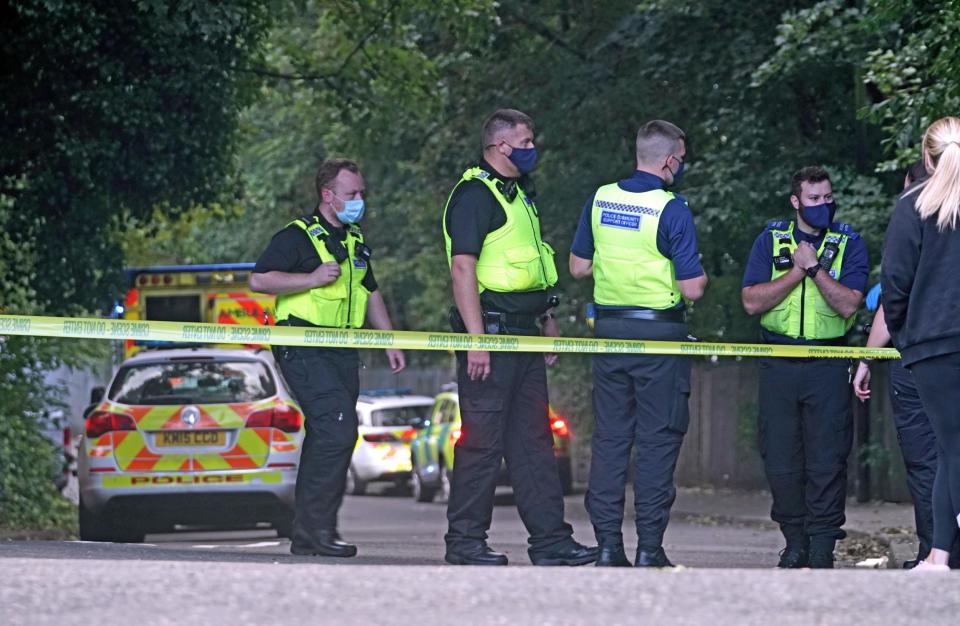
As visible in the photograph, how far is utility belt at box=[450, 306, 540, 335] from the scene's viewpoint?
28.3ft

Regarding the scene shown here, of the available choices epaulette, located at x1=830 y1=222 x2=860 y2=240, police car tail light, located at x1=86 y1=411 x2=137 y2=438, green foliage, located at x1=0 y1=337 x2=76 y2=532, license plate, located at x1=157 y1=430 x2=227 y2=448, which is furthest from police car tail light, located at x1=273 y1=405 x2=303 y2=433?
epaulette, located at x1=830 y1=222 x2=860 y2=240

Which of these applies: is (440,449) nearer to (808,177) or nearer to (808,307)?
(808,307)

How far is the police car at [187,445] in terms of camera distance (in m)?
13.2

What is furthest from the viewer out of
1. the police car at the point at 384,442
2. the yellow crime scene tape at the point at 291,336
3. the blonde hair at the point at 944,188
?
the police car at the point at 384,442

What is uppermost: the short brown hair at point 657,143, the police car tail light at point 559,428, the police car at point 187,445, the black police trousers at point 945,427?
the short brown hair at point 657,143

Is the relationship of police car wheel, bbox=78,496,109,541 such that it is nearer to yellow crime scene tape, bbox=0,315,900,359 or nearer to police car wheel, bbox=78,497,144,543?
police car wheel, bbox=78,497,144,543

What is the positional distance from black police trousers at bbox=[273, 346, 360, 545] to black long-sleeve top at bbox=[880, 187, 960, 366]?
120 inches

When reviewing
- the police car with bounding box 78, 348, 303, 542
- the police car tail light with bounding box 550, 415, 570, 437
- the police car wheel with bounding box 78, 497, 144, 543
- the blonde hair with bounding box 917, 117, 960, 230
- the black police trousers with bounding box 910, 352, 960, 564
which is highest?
the blonde hair with bounding box 917, 117, 960, 230

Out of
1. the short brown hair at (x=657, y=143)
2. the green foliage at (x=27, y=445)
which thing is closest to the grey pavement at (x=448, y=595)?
the short brown hair at (x=657, y=143)

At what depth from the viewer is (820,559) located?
902cm

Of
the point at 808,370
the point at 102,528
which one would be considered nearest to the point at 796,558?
the point at 808,370

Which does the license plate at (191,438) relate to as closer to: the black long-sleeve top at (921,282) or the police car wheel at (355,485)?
the black long-sleeve top at (921,282)

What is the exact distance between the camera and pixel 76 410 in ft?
124

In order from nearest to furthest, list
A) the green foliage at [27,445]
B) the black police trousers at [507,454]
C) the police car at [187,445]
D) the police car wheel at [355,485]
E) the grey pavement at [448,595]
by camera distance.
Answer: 1. the grey pavement at [448,595]
2. the black police trousers at [507,454]
3. the police car at [187,445]
4. the green foliage at [27,445]
5. the police car wheel at [355,485]
